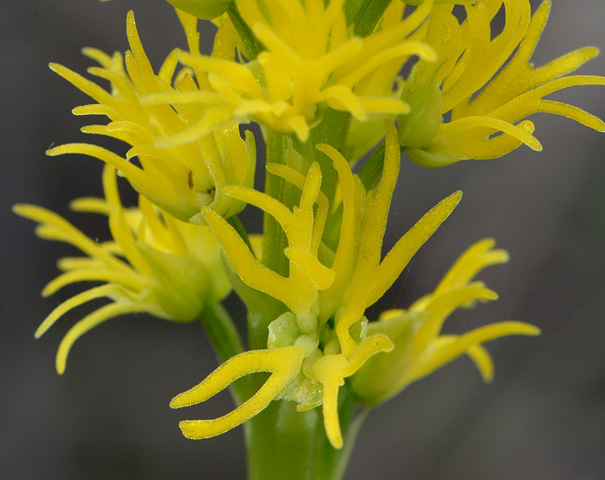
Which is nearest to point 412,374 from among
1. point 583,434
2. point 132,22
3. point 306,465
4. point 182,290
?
point 306,465

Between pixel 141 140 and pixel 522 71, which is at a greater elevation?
pixel 141 140

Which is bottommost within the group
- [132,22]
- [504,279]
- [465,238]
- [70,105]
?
[504,279]

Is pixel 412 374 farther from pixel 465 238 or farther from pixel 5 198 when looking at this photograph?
pixel 5 198

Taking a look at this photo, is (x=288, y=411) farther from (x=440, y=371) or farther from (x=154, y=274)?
(x=440, y=371)

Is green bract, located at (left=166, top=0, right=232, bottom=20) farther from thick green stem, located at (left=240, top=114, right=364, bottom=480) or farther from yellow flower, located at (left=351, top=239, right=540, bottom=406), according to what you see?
yellow flower, located at (left=351, top=239, right=540, bottom=406)

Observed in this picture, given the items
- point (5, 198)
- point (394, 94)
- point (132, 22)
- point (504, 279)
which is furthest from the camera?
point (504, 279)

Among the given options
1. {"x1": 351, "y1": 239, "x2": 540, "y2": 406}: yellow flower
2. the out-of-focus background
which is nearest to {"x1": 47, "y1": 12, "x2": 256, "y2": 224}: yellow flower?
{"x1": 351, "y1": 239, "x2": 540, "y2": 406}: yellow flower

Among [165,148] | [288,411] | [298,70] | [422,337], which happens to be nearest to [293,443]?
[288,411]
